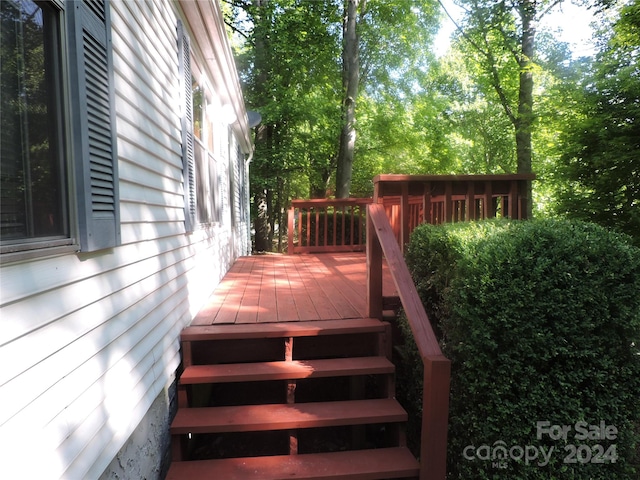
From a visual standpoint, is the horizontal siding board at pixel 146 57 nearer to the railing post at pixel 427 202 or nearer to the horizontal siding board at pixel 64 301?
the horizontal siding board at pixel 64 301

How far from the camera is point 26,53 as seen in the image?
1.22m

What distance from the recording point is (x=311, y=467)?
210 cm

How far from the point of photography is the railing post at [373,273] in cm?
281

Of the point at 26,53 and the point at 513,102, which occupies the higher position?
the point at 513,102

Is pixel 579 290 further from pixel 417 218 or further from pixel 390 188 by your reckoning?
pixel 417 218

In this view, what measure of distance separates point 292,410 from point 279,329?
1.77 feet

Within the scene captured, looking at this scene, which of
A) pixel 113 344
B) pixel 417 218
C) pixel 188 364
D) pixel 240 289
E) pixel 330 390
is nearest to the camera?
pixel 113 344

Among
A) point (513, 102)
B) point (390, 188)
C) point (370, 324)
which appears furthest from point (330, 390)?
point (513, 102)

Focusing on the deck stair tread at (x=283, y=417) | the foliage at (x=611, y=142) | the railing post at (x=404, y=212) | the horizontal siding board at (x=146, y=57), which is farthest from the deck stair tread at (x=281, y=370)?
the foliage at (x=611, y=142)

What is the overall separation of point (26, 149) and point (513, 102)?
15.4 metres

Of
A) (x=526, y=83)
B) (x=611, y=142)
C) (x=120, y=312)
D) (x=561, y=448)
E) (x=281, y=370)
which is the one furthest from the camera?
(x=526, y=83)

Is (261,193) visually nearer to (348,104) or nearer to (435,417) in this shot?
(348,104)

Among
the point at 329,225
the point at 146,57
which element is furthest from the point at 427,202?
the point at 329,225

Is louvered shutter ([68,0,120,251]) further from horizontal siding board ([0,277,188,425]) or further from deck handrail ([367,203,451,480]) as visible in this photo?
deck handrail ([367,203,451,480])
